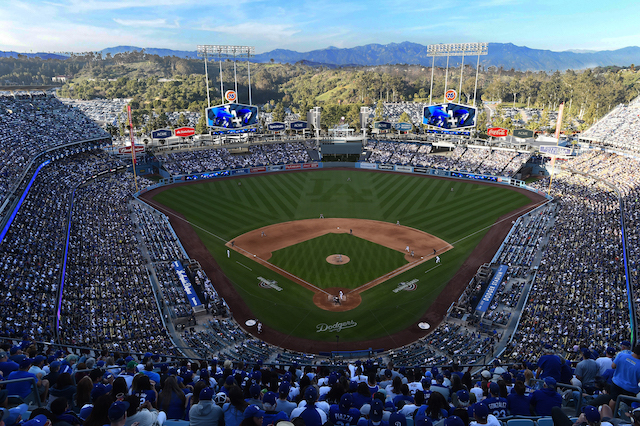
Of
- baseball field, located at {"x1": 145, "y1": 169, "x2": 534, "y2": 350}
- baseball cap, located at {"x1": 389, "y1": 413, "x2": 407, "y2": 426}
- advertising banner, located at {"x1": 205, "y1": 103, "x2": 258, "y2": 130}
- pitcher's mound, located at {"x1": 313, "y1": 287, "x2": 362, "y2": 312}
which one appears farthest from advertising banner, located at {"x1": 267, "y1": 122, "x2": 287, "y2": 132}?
baseball cap, located at {"x1": 389, "y1": 413, "x2": 407, "y2": 426}

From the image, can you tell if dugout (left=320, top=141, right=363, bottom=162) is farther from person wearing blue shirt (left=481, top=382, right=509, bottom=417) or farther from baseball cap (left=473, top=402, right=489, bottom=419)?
baseball cap (left=473, top=402, right=489, bottom=419)

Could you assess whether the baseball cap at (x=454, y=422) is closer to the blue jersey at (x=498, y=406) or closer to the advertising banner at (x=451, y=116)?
the blue jersey at (x=498, y=406)

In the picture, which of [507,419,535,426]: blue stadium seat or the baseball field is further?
the baseball field

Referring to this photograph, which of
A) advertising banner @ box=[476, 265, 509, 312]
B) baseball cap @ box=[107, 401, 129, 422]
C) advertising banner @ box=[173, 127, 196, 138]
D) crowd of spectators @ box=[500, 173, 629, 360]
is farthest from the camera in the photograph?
advertising banner @ box=[173, 127, 196, 138]

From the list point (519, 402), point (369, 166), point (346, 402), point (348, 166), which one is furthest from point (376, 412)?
point (348, 166)

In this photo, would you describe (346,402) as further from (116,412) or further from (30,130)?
(30,130)

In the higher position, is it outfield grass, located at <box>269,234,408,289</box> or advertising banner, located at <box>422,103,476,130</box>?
advertising banner, located at <box>422,103,476,130</box>

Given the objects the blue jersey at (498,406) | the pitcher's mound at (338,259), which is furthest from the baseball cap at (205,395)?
the pitcher's mound at (338,259)
